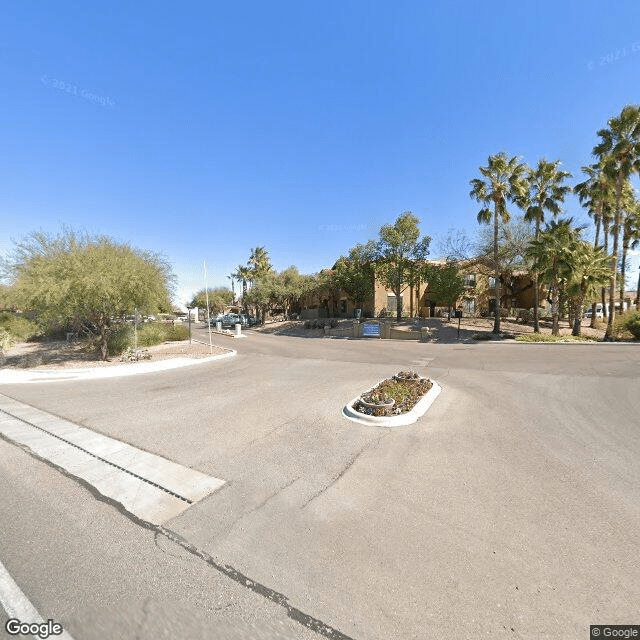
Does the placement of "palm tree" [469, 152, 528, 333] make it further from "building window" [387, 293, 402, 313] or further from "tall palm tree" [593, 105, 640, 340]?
"building window" [387, 293, 402, 313]

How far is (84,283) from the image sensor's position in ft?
42.2

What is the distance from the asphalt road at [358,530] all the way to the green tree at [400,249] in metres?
23.6

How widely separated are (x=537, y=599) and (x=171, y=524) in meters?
3.68

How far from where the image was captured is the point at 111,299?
13992mm

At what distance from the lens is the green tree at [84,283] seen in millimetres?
12961

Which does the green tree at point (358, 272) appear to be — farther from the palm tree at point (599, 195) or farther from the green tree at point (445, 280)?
the palm tree at point (599, 195)

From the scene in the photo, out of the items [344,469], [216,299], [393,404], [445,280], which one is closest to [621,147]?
[445,280]

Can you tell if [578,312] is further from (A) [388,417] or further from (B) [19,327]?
(B) [19,327]

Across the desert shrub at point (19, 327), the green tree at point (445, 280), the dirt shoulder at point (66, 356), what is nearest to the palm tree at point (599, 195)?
the green tree at point (445, 280)

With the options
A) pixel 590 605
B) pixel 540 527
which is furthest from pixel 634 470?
pixel 590 605

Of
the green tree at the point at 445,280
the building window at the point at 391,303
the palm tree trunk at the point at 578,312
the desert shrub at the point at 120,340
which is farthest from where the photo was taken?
the building window at the point at 391,303

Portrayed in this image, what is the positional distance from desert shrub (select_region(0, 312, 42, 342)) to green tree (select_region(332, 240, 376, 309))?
83.1 feet

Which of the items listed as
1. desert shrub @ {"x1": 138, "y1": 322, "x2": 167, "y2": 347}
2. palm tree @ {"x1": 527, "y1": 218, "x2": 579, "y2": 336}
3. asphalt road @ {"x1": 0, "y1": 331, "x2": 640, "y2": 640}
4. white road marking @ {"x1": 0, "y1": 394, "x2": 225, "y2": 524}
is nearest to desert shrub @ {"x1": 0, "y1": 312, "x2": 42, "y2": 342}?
desert shrub @ {"x1": 138, "y1": 322, "x2": 167, "y2": 347}

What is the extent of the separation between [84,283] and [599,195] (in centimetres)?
3401
